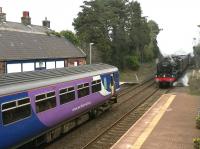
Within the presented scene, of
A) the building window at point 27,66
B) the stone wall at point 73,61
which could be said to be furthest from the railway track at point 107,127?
the stone wall at point 73,61

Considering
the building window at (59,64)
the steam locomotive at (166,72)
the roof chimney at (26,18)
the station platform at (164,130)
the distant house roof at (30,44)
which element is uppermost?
the roof chimney at (26,18)

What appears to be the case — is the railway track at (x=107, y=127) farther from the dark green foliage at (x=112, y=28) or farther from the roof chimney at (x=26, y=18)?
the dark green foliage at (x=112, y=28)

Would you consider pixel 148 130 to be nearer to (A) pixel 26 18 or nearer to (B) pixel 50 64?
(B) pixel 50 64

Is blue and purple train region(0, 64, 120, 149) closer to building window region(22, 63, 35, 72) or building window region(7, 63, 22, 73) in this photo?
building window region(7, 63, 22, 73)

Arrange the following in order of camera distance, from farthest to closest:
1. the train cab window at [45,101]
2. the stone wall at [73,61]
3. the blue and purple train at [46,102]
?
the stone wall at [73,61] < the train cab window at [45,101] < the blue and purple train at [46,102]

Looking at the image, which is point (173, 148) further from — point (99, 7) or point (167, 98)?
point (99, 7)

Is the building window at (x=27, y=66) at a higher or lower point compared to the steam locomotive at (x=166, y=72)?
higher

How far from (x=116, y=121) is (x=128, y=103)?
8.36 meters

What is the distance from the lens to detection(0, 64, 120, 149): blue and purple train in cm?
1321

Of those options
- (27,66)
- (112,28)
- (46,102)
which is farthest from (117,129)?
(112,28)

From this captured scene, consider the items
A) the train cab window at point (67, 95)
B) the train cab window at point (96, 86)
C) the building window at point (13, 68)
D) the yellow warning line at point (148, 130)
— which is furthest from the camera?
the building window at point (13, 68)

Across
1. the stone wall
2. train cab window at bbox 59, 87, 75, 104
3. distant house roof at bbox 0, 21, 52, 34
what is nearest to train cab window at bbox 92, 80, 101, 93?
train cab window at bbox 59, 87, 75, 104

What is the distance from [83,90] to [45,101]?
472 centimetres

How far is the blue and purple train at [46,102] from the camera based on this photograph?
520 inches
